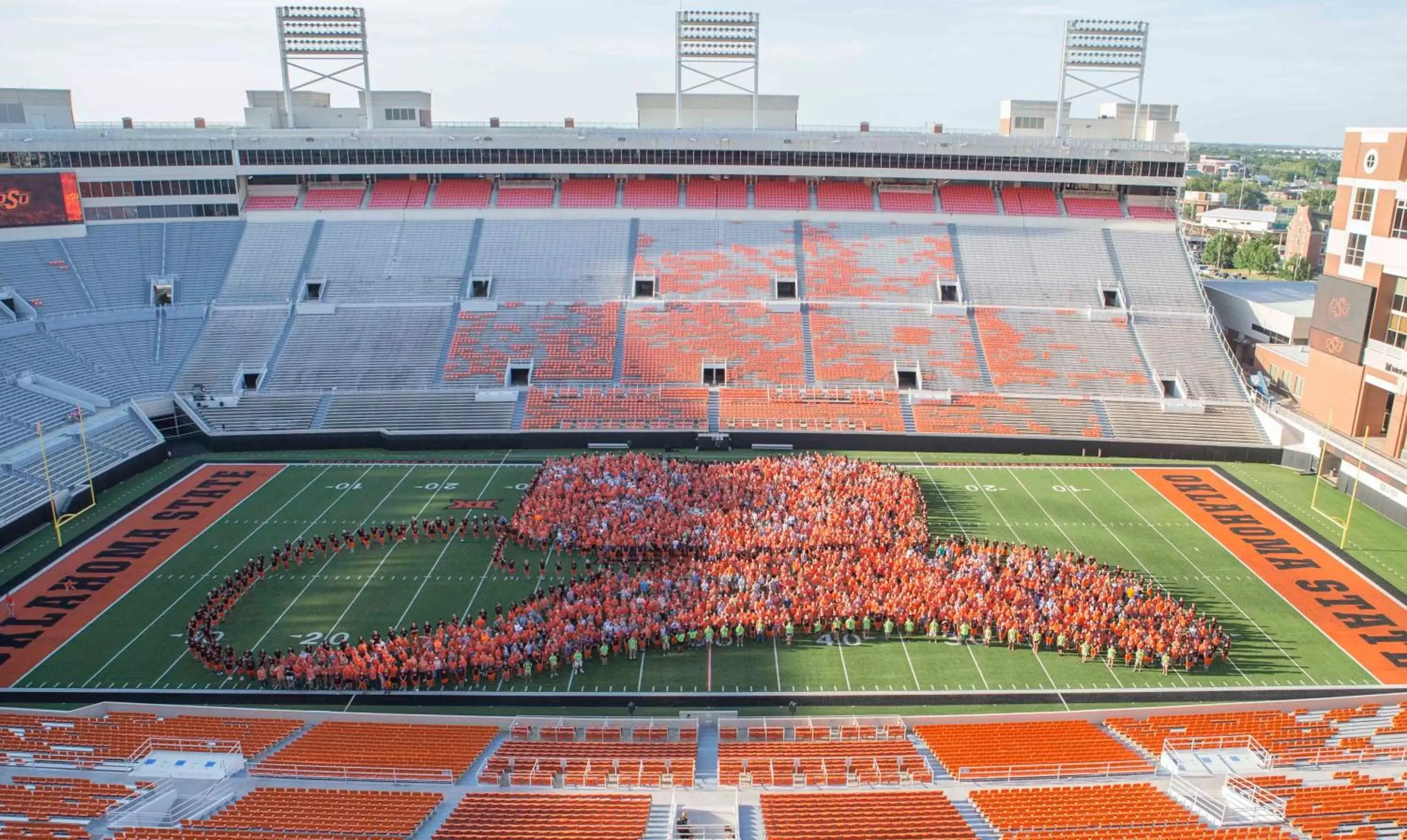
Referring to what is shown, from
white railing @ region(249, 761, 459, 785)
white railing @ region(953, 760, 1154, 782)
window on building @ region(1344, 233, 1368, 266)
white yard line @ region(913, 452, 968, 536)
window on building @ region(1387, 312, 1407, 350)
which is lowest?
white yard line @ region(913, 452, 968, 536)

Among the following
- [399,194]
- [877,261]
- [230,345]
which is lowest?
[230,345]

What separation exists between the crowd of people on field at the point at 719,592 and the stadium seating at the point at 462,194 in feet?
70.5

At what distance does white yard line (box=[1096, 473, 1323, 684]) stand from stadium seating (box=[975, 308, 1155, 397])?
5.57 meters

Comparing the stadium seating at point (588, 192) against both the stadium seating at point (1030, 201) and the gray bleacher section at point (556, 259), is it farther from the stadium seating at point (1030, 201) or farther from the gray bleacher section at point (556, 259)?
the stadium seating at point (1030, 201)

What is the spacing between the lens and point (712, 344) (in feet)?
120

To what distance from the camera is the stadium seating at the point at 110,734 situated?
45.8 ft

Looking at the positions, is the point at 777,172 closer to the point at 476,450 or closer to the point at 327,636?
the point at 476,450

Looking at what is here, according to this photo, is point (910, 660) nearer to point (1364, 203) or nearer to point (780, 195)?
point (1364, 203)

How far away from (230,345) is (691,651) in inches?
998

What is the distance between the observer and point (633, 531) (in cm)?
2294

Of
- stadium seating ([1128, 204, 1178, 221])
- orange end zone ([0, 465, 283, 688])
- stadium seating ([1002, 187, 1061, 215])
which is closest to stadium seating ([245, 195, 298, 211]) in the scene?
orange end zone ([0, 465, 283, 688])

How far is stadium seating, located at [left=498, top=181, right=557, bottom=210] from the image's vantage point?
42812mm

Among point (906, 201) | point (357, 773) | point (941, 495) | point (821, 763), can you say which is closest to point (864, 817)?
point (821, 763)

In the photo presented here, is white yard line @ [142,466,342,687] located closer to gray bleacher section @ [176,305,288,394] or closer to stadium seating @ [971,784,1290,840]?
gray bleacher section @ [176,305,288,394]
